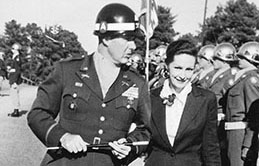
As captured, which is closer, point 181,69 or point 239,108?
point 181,69

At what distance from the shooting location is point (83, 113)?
11.4 feet

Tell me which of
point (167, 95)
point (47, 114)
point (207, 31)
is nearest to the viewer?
point (47, 114)

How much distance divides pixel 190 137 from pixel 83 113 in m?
1.38

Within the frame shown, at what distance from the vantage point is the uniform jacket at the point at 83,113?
339cm

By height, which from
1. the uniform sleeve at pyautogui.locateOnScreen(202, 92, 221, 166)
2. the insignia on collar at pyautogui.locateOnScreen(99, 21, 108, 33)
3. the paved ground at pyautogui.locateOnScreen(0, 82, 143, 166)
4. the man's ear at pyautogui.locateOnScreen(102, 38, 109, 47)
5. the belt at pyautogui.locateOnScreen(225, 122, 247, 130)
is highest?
the insignia on collar at pyautogui.locateOnScreen(99, 21, 108, 33)

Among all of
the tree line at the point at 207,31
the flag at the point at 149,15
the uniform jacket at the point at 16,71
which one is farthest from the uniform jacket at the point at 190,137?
the tree line at the point at 207,31

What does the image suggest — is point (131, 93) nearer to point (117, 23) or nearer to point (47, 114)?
point (117, 23)

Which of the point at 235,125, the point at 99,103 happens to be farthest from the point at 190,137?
the point at 235,125

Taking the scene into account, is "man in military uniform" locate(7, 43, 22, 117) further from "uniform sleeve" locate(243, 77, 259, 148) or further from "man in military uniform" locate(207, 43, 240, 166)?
"uniform sleeve" locate(243, 77, 259, 148)

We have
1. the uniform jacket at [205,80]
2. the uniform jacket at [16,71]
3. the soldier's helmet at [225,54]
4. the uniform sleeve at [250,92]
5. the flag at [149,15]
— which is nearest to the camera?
the uniform sleeve at [250,92]

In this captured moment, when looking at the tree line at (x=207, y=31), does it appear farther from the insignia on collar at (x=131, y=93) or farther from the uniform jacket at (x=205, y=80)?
the insignia on collar at (x=131, y=93)

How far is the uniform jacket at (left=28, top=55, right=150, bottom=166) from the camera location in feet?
11.1

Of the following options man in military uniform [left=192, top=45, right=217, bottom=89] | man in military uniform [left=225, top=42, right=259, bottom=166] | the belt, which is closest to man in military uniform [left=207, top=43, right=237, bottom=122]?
man in military uniform [left=192, top=45, right=217, bottom=89]

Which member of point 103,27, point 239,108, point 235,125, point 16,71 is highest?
point 103,27
